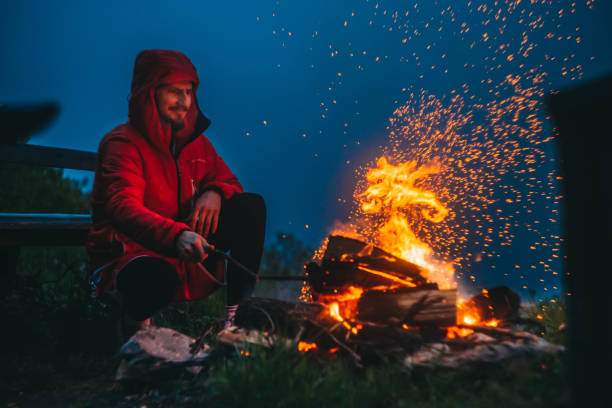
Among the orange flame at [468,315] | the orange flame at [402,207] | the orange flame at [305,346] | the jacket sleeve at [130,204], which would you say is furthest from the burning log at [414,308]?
the jacket sleeve at [130,204]

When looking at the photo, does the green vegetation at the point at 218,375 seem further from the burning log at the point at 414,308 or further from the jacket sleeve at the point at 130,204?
the jacket sleeve at the point at 130,204

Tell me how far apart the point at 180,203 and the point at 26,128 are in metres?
7.55

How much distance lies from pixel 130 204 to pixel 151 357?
4.10ft

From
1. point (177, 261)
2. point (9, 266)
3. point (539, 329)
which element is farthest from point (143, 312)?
point (539, 329)

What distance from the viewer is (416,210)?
4.27 meters

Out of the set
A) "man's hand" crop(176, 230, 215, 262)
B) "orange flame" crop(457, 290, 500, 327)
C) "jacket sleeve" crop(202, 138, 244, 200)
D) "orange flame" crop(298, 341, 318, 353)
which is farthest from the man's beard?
"orange flame" crop(457, 290, 500, 327)

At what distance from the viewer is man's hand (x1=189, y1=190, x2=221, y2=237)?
346cm

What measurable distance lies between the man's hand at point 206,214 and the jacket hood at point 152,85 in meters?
0.62

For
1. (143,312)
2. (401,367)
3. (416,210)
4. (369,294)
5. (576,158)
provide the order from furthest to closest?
(416,210) → (143,312) → (369,294) → (401,367) → (576,158)

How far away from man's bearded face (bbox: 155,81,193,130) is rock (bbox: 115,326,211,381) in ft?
6.71

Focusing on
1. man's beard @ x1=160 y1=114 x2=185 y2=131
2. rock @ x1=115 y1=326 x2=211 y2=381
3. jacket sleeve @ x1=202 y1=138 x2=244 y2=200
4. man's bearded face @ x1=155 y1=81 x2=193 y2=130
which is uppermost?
man's bearded face @ x1=155 y1=81 x2=193 y2=130

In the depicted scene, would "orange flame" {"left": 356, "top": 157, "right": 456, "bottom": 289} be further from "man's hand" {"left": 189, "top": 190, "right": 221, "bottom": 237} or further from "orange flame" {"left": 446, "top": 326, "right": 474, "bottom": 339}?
"man's hand" {"left": 189, "top": 190, "right": 221, "bottom": 237}

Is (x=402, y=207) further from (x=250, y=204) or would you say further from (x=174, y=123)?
(x=174, y=123)

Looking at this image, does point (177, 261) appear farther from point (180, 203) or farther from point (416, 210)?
point (416, 210)
